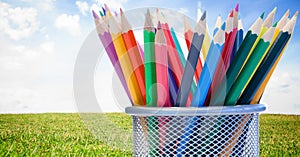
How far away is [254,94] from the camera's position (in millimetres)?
680

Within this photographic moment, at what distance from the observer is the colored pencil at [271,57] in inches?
25.9

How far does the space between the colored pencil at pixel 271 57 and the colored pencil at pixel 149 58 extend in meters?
0.18

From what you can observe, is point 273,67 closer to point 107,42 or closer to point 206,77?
point 206,77

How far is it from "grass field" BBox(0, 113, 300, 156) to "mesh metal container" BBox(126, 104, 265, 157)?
7.8 inches

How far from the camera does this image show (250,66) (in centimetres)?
64

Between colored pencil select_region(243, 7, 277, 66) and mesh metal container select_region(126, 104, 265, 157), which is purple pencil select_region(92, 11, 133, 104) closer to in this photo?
mesh metal container select_region(126, 104, 265, 157)

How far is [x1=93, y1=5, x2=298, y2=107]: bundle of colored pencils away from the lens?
0.64 meters

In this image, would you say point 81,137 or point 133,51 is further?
point 81,137

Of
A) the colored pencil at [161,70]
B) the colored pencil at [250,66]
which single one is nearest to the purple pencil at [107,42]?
the colored pencil at [161,70]

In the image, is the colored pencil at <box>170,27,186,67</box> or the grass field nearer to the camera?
the colored pencil at <box>170,27,186,67</box>

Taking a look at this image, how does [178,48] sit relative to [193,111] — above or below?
above

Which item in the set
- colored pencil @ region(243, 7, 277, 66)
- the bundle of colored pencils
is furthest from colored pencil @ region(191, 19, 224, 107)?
colored pencil @ region(243, 7, 277, 66)

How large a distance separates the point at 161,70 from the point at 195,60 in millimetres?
64

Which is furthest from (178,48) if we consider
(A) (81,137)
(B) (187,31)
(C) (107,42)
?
(A) (81,137)
